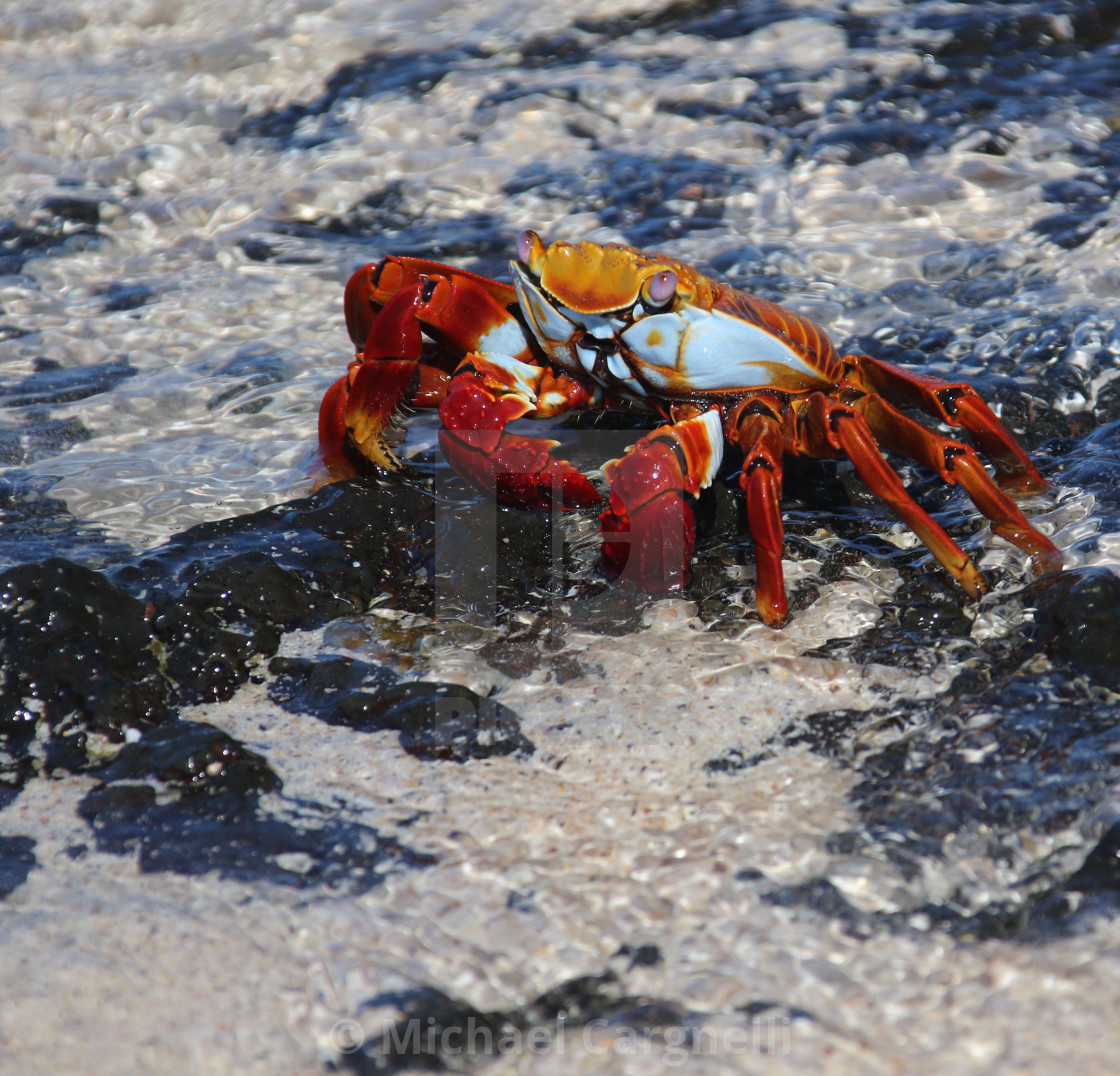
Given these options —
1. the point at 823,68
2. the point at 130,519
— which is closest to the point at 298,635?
the point at 130,519

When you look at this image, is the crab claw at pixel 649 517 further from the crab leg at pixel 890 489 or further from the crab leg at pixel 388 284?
the crab leg at pixel 388 284

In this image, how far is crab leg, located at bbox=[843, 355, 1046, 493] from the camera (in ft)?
9.64

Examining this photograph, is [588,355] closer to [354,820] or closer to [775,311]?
[775,311]

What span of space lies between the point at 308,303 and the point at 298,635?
217 cm

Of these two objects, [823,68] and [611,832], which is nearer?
[611,832]

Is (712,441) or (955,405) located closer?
(712,441)

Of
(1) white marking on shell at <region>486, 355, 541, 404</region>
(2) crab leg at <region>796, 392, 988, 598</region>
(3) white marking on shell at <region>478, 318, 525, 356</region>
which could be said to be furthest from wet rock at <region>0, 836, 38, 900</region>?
(2) crab leg at <region>796, 392, 988, 598</region>

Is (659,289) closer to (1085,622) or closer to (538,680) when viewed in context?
(538,680)

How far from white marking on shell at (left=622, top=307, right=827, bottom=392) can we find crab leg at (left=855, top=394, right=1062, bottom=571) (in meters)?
0.25

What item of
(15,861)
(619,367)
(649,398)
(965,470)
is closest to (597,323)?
(619,367)

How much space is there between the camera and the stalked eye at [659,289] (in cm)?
268

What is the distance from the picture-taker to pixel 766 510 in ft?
8.25

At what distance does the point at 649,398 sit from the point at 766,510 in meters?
0.56

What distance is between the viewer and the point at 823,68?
5586 millimetres
